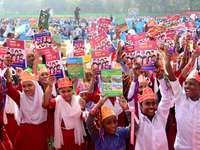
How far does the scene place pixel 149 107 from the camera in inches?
110

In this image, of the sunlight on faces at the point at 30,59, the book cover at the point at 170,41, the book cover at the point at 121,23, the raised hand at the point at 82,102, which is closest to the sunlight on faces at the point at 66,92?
the raised hand at the point at 82,102

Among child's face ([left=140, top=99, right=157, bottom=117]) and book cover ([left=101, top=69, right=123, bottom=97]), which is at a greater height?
book cover ([left=101, top=69, right=123, bottom=97])

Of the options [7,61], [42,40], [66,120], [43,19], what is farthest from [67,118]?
[43,19]

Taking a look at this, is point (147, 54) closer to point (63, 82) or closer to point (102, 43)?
point (63, 82)

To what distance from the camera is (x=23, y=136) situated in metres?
3.29

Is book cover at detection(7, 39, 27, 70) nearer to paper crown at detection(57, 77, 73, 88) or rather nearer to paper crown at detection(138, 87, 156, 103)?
paper crown at detection(57, 77, 73, 88)

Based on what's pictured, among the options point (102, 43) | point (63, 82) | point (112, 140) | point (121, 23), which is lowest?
point (112, 140)

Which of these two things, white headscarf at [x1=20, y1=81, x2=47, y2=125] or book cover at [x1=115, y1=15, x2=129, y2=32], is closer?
white headscarf at [x1=20, y1=81, x2=47, y2=125]

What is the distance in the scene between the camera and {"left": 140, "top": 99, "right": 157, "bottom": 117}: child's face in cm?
280

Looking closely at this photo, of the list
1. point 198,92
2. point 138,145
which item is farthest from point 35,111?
point 198,92

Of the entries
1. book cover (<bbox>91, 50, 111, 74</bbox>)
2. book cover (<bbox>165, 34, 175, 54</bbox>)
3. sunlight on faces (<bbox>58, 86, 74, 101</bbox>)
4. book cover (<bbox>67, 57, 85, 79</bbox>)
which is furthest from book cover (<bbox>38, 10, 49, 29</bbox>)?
book cover (<bbox>165, 34, 175, 54</bbox>)

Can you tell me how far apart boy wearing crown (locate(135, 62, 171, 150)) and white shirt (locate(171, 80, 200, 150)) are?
269mm

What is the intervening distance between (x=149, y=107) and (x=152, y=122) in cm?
19

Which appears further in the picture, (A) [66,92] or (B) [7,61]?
(A) [66,92]
